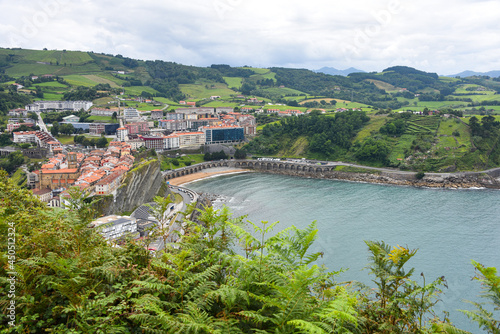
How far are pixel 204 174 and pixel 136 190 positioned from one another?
23.1 meters

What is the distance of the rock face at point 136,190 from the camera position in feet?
97.3

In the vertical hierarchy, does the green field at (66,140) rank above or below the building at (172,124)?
below

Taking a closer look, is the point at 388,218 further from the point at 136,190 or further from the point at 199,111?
the point at 199,111

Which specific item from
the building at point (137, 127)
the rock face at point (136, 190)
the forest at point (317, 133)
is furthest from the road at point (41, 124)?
the forest at point (317, 133)

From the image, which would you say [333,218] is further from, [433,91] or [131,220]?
[433,91]

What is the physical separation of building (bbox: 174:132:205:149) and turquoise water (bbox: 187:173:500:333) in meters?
16.4

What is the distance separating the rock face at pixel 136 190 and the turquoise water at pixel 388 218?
8677mm

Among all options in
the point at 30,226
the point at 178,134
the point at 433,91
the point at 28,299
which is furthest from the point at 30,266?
the point at 433,91

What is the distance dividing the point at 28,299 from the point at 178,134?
64692 mm

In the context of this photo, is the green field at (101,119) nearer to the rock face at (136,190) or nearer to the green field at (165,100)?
the rock face at (136,190)

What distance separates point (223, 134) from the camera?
238 ft

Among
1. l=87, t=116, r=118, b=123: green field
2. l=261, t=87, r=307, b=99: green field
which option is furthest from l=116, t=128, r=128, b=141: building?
l=261, t=87, r=307, b=99: green field

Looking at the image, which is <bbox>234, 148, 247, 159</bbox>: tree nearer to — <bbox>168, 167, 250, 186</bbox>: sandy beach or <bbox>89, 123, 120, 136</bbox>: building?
<bbox>168, 167, 250, 186</bbox>: sandy beach

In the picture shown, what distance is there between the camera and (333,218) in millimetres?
33594
